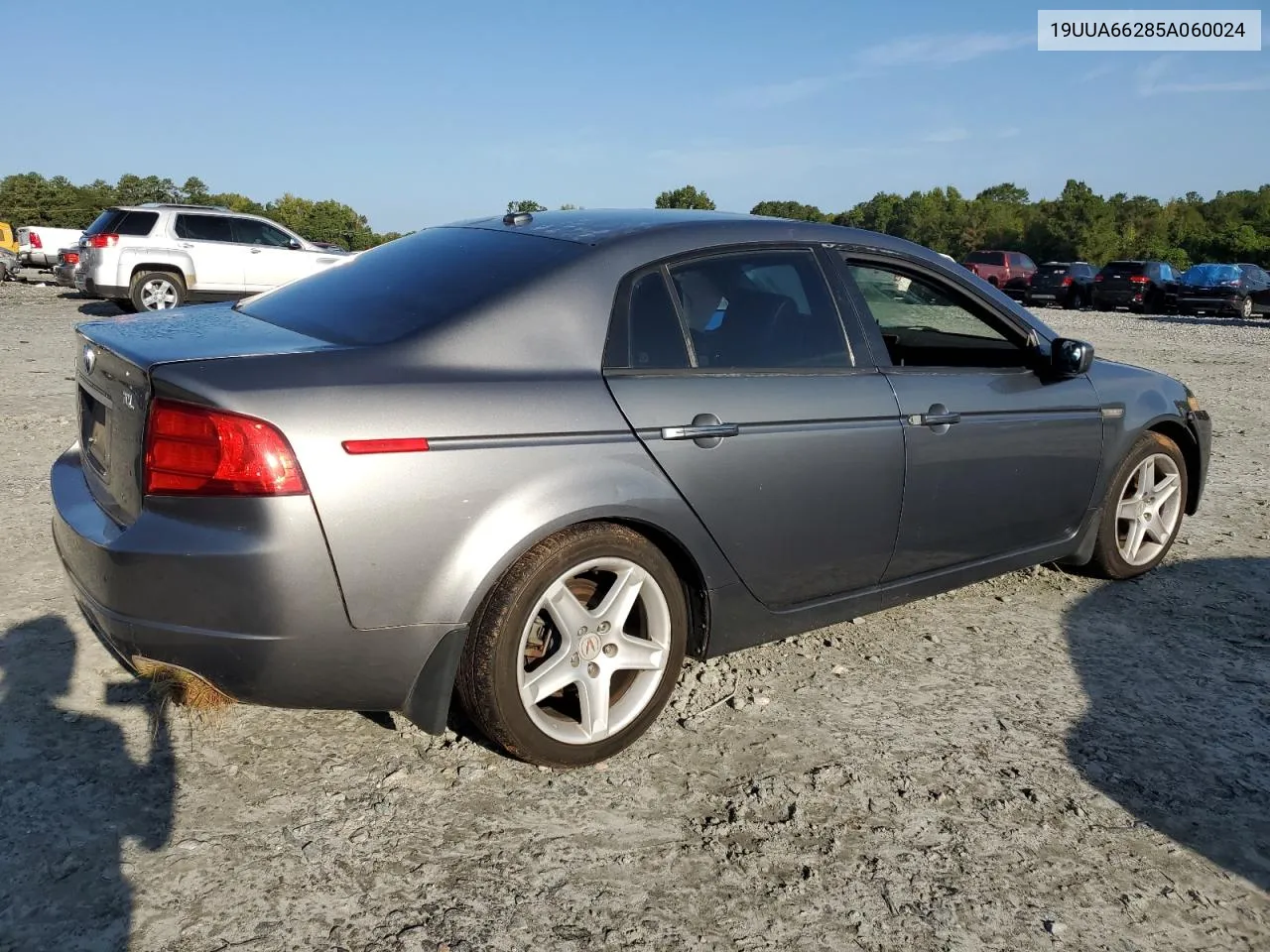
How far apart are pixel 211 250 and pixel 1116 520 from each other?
14490mm

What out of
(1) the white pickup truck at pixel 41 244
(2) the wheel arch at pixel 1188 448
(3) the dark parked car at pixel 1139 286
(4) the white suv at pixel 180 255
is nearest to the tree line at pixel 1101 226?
(3) the dark parked car at pixel 1139 286

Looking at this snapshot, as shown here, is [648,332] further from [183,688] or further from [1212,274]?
[1212,274]

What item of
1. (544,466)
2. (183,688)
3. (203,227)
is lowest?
(183,688)

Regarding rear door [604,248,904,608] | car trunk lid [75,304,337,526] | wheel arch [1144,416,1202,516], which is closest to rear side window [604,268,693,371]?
rear door [604,248,904,608]

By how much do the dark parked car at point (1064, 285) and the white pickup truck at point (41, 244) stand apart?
87.7 ft

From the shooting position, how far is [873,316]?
3627mm

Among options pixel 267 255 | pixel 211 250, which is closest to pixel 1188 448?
pixel 267 255

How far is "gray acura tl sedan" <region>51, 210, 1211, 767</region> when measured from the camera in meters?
2.52

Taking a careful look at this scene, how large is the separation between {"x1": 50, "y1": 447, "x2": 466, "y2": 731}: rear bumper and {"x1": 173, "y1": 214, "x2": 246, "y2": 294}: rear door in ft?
47.0

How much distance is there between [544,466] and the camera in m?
2.76

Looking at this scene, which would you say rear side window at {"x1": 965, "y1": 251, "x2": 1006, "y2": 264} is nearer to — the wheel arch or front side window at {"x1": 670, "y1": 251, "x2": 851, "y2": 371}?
the wheel arch

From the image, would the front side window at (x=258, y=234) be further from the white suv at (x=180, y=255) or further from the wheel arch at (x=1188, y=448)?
the wheel arch at (x=1188, y=448)

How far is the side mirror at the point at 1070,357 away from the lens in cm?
403

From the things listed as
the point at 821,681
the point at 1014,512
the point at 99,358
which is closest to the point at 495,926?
the point at 821,681
